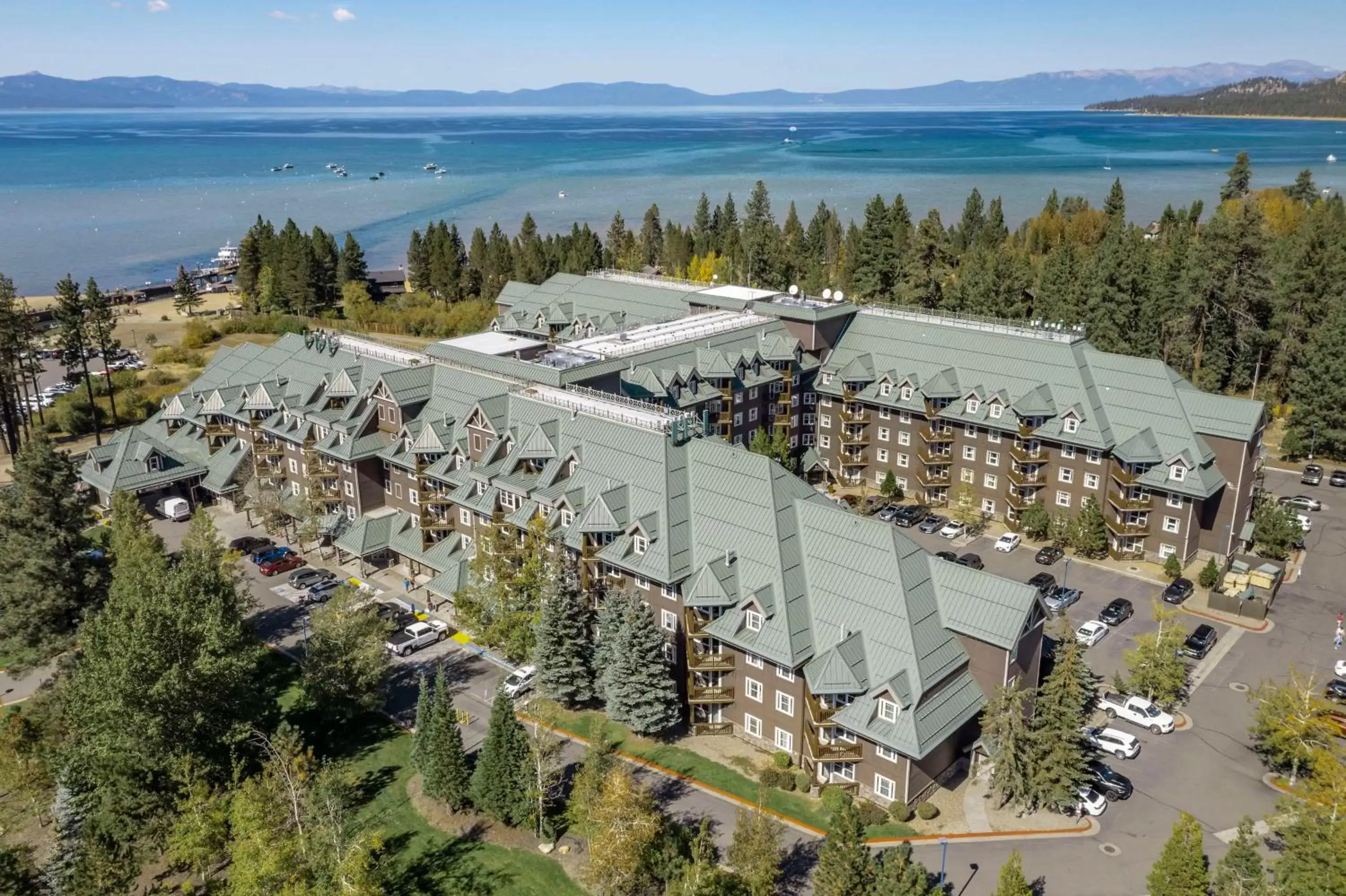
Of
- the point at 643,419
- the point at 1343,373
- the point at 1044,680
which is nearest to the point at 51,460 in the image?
the point at 643,419

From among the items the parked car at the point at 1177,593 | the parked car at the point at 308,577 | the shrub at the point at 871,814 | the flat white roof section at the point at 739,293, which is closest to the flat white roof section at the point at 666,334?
the flat white roof section at the point at 739,293

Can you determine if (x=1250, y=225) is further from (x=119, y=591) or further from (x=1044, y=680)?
(x=119, y=591)

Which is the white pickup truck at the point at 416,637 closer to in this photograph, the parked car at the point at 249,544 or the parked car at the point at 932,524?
the parked car at the point at 249,544

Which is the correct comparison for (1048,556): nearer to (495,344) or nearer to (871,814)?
(871,814)

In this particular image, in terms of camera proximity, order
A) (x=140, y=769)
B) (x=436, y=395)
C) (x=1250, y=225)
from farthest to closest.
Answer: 1. (x=1250, y=225)
2. (x=436, y=395)
3. (x=140, y=769)

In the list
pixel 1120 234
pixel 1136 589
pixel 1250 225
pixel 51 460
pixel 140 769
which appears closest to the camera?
pixel 140 769

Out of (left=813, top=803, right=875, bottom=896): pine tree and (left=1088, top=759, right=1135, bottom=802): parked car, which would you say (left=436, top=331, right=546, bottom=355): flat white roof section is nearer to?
(left=813, top=803, right=875, bottom=896): pine tree
